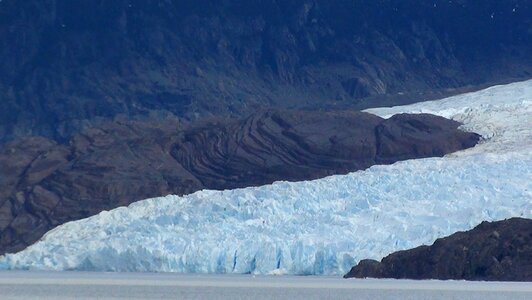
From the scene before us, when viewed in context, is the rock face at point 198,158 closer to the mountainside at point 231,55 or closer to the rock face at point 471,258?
the rock face at point 471,258

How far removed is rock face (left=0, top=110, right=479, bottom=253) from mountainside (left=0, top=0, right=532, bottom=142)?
90.6 feet

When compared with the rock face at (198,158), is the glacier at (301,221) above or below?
below

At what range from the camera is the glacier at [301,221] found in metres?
33.1

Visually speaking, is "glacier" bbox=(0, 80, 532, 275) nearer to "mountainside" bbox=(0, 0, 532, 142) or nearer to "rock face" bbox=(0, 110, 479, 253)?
"rock face" bbox=(0, 110, 479, 253)

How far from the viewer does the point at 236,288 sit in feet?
89.1

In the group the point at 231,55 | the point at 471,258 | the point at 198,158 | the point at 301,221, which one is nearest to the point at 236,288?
the point at 471,258

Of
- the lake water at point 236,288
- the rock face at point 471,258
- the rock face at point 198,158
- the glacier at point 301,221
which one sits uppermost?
the rock face at point 198,158

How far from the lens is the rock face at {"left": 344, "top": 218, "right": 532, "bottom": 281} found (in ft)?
98.8

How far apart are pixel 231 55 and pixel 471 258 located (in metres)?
54.4

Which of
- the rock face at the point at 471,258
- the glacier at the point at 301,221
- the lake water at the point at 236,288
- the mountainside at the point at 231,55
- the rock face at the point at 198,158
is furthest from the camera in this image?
the mountainside at the point at 231,55

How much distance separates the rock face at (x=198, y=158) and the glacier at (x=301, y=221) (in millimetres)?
5141

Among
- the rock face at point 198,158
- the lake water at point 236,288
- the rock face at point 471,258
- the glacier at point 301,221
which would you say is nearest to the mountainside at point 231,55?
the rock face at point 198,158

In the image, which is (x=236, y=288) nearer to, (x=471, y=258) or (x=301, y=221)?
(x=471, y=258)

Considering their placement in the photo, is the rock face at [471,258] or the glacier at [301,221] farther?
the glacier at [301,221]
